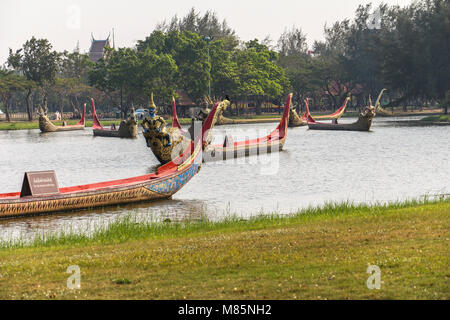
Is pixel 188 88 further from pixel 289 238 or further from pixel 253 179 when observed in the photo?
pixel 289 238

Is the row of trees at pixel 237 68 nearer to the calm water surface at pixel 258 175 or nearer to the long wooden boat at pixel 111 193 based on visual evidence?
the calm water surface at pixel 258 175

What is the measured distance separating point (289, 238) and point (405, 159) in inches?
1098

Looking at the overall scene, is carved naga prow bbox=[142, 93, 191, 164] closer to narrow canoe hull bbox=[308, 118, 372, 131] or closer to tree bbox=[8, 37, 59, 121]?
narrow canoe hull bbox=[308, 118, 372, 131]

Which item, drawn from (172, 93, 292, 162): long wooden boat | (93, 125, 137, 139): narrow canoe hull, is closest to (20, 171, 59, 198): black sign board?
(172, 93, 292, 162): long wooden boat

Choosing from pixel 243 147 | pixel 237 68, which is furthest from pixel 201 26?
pixel 243 147

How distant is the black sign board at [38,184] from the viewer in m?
20.5

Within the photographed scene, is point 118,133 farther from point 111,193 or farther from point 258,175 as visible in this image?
point 111,193

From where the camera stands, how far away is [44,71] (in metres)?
100

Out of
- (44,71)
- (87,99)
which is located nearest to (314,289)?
(44,71)

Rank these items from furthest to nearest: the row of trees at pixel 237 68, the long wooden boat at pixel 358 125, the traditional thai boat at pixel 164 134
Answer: the row of trees at pixel 237 68, the long wooden boat at pixel 358 125, the traditional thai boat at pixel 164 134

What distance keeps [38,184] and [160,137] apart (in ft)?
41.4

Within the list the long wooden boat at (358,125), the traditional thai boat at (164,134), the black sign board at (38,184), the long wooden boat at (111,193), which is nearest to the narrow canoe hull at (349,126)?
the long wooden boat at (358,125)

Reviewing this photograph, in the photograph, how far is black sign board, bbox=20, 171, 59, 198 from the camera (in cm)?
2052

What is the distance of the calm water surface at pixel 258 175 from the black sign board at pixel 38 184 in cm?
88
